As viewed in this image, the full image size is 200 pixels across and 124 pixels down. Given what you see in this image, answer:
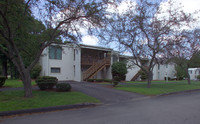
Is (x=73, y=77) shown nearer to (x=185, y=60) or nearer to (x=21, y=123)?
(x=185, y=60)

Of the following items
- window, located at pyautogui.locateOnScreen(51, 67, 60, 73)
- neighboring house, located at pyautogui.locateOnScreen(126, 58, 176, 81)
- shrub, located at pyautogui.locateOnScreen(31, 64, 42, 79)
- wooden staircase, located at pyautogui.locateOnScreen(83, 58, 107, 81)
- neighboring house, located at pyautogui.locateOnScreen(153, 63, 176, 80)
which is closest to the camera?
shrub, located at pyautogui.locateOnScreen(31, 64, 42, 79)

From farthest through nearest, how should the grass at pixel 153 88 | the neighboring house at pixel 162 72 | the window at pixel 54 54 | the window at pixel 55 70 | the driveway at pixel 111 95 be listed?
the neighboring house at pixel 162 72 → the window at pixel 55 70 → the window at pixel 54 54 → the grass at pixel 153 88 → the driveway at pixel 111 95

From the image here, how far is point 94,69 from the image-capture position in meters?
24.1

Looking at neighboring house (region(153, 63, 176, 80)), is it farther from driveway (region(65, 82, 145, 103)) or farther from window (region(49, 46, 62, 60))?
driveway (region(65, 82, 145, 103))

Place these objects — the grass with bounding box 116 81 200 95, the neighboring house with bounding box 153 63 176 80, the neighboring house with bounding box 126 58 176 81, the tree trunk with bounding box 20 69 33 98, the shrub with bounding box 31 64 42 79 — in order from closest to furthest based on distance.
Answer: the tree trunk with bounding box 20 69 33 98 → the grass with bounding box 116 81 200 95 → the shrub with bounding box 31 64 42 79 → the neighboring house with bounding box 126 58 176 81 → the neighboring house with bounding box 153 63 176 80

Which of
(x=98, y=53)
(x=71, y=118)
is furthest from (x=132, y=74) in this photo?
(x=71, y=118)

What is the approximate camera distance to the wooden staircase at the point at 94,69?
2344cm

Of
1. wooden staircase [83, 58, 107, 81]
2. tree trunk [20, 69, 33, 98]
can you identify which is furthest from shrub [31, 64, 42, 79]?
tree trunk [20, 69, 33, 98]

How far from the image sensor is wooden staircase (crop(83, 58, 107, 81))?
23.4 meters

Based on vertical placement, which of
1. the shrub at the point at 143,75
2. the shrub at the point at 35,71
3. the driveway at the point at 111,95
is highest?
the shrub at the point at 35,71

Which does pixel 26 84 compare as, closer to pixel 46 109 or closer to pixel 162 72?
pixel 46 109

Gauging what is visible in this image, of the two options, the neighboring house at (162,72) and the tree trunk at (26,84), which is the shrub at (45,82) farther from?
the neighboring house at (162,72)

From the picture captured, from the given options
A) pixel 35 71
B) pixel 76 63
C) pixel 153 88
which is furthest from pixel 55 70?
pixel 153 88

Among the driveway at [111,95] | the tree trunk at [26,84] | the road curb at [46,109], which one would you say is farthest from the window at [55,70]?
the road curb at [46,109]
